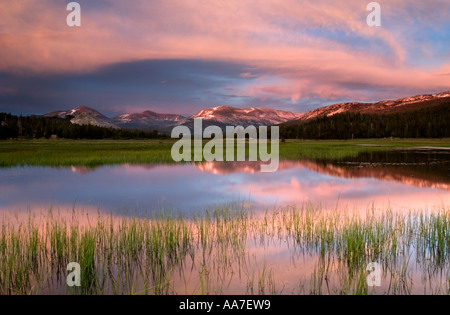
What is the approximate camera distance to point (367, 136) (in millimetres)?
162500

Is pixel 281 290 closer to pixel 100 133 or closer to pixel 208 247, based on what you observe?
pixel 208 247

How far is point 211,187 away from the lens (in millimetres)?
27500

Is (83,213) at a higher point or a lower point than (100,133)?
lower

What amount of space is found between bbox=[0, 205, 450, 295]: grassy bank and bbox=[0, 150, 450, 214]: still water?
19.3 ft

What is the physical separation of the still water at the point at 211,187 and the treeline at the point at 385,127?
12790 centimetres

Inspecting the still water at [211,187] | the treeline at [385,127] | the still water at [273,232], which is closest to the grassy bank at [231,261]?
the still water at [273,232]

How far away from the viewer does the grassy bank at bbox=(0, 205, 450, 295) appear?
351 inches

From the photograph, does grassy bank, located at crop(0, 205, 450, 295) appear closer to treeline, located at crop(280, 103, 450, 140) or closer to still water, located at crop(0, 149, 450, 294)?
still water, located at crop(0, 149, 450, 294)

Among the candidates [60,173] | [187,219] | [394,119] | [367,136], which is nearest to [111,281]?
[187,219]

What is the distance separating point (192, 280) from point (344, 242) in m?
5.29

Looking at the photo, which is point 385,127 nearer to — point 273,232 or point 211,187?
point 211,187

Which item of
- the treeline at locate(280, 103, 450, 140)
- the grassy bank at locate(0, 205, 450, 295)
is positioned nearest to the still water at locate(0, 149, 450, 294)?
the grassy bank at locate(0, 205, 450, 295)

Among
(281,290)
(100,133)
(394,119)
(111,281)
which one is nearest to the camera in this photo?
(281,290)
